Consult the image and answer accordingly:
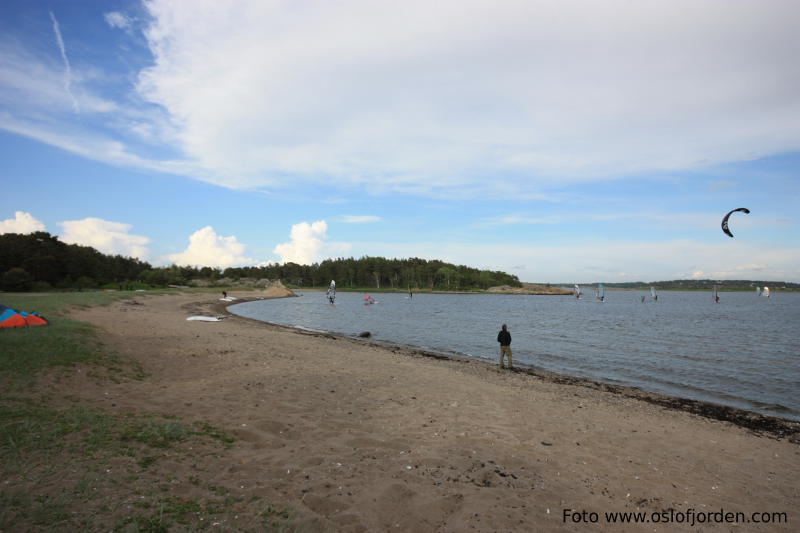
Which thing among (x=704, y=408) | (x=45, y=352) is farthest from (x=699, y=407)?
(x=45, y=352)

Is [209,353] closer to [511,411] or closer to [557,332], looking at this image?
[511,411]

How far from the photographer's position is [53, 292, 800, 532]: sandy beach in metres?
6.21

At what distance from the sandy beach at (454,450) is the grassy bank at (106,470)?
26cm

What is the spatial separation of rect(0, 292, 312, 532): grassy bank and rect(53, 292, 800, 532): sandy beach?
26 centimetres

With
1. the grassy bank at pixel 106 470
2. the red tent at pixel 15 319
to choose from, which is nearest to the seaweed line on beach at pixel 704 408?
the grassy bank at pixel 106 470

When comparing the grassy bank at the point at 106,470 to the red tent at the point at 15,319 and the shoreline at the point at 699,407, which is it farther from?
the shoreline at the point at 699,407

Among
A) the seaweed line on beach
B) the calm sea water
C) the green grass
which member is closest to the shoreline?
the seaweed line on beach

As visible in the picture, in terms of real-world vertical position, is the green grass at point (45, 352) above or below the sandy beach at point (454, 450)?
above

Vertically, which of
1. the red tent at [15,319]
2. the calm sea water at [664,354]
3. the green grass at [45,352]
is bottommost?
the calm sea water at [664,354]

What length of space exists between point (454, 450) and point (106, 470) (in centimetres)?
616

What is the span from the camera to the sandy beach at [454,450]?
6.21 meters

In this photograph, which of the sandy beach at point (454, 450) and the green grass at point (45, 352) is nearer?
the sandy beach at point (454, 450)

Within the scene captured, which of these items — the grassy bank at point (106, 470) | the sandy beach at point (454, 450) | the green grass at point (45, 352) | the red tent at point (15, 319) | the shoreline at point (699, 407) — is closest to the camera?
the grassy bank at point (106, 470)

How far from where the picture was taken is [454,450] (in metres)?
8.48
